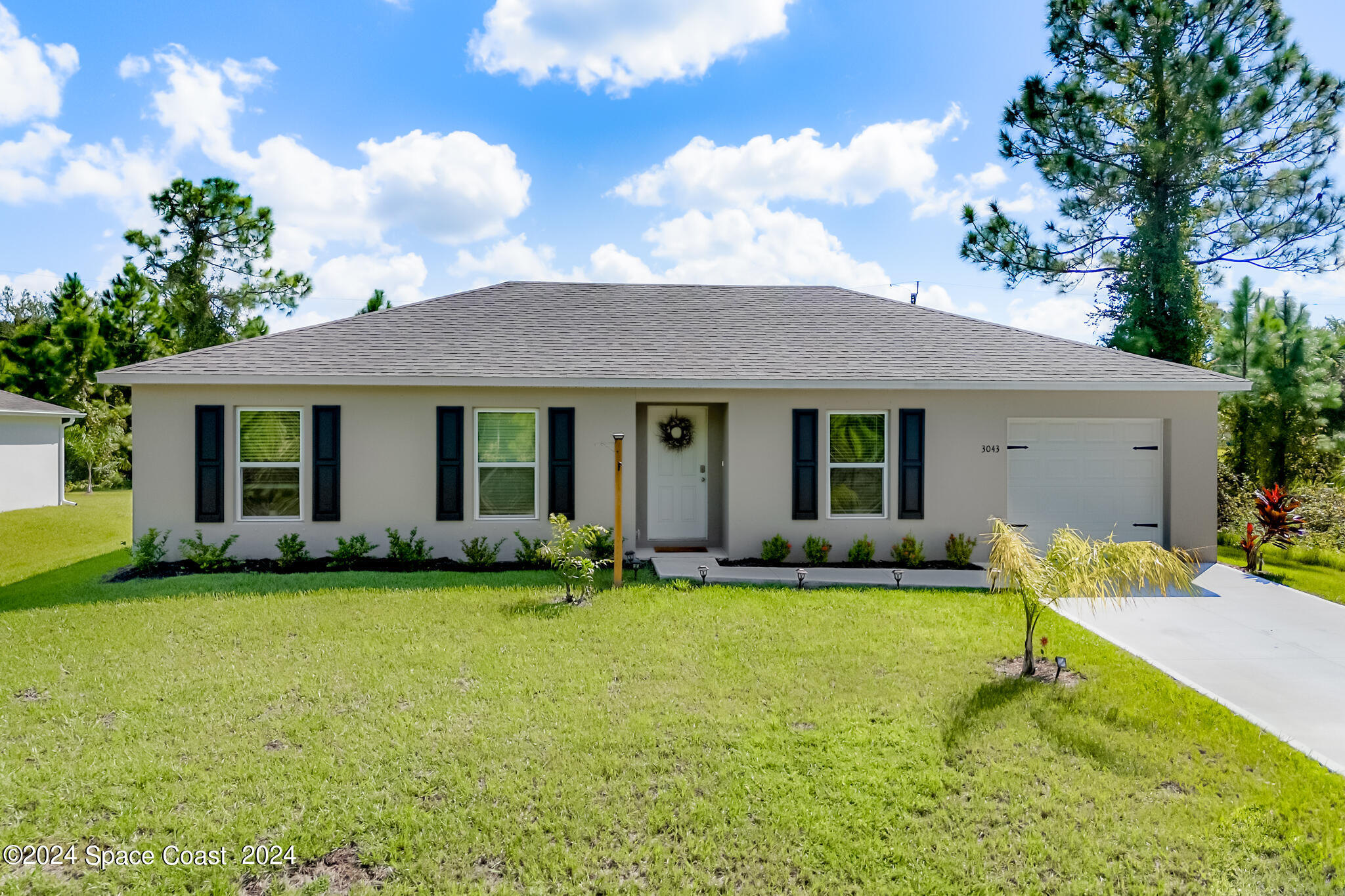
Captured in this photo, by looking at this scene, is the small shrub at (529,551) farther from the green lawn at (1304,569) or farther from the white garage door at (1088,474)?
the green lawn at (1304,569)

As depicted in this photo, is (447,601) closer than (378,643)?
No

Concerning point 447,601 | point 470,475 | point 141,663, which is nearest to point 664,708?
point 447,601

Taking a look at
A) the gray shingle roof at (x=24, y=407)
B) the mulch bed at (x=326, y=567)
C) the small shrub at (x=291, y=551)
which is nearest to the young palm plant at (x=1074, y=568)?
the mulch bed at (x=326, y=567)

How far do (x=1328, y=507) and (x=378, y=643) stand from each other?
14337 millimetres

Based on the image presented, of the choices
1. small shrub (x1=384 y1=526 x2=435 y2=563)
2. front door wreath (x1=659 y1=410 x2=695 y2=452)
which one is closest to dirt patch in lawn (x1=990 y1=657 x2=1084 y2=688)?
front door wreath (x1=659 y1=410 x2=695 y2=452)

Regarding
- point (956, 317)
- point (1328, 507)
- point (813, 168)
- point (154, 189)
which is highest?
point (154, 189)

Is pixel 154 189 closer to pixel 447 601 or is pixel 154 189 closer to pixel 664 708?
pixel 447 601

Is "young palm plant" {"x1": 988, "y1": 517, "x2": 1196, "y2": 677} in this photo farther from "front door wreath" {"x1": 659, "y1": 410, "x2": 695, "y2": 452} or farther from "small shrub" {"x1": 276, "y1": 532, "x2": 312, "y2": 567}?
"small shrub" {"x1": 276, "y1": 532, "x2": 312, "y2": 567}

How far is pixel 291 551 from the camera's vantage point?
27.6ft

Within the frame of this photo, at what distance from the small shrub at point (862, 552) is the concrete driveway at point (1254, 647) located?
2.41 metres

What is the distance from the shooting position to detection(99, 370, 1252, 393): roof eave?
813 cm

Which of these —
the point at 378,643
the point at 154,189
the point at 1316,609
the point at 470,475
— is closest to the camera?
the point at 378,643

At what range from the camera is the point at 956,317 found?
11.2 metres

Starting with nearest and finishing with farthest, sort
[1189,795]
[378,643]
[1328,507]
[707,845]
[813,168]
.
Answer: [707,845]
[1189,795]
[378,643]
[1328,507]
[813,168]
